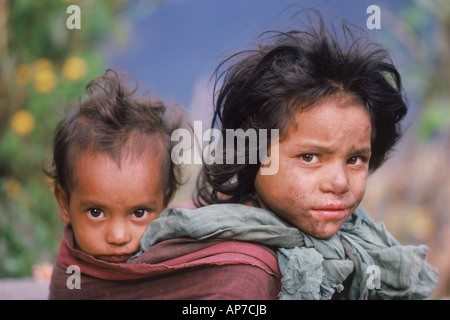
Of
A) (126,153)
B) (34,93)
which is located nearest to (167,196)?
(126,153)

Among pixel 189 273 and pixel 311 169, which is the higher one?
pixel 311 169

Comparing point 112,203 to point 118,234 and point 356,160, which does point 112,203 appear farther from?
point 356,160

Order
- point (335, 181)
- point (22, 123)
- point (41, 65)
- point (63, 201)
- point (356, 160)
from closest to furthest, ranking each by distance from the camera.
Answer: point (335, 181) < point (356, 160) < point (63, 201) < point (22, 123) < point (41, 65)

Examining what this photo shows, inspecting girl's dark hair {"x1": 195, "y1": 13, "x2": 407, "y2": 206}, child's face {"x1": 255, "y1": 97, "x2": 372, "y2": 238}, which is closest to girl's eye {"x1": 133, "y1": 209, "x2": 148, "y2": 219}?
girl's dark hair {"x1": 195, "y1": 13, "x2": 407, "y2": 206}

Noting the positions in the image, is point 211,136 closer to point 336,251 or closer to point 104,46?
point 336,251

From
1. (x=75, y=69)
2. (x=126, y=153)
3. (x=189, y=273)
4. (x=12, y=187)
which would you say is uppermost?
(x=75, y=69)

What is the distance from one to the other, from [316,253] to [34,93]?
104 inches

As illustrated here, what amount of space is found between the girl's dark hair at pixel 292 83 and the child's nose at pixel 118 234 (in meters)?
0.34

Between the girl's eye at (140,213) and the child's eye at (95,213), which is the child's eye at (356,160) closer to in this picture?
the girl's eye at (140,213)

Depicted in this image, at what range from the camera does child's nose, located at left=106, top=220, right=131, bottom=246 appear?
1898mm

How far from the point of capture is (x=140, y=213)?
1975mm

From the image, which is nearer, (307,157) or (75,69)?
(307,157)
